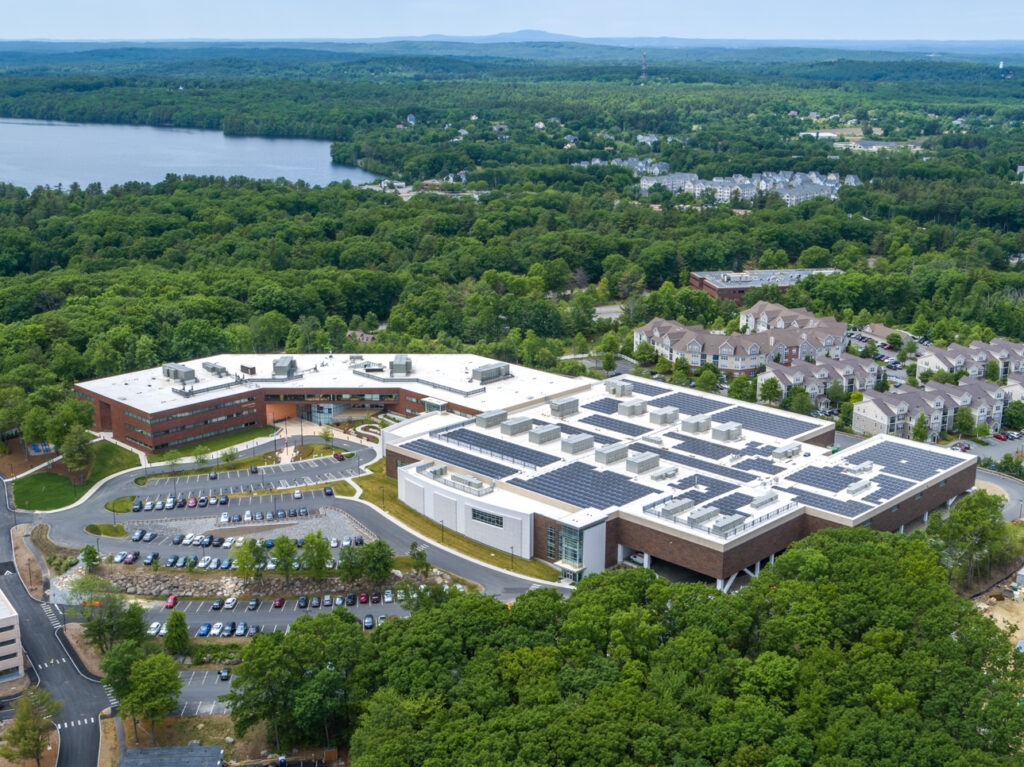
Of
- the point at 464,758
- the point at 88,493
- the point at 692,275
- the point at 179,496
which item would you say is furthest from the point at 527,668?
the point at 692,275

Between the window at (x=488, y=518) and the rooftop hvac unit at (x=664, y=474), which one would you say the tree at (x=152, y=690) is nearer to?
the window at (x=488, y=518)

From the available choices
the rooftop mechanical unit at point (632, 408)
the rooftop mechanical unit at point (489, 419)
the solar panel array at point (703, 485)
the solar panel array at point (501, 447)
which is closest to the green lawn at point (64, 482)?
the solar panel array at point (501, 447)

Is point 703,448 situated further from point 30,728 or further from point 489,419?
point 30,728

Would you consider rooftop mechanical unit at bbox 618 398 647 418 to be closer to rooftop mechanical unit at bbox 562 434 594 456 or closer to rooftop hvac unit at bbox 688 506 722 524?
rooftop mechanical unit at bbox 562 434 594 456

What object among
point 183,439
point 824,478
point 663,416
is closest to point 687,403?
point 663,416

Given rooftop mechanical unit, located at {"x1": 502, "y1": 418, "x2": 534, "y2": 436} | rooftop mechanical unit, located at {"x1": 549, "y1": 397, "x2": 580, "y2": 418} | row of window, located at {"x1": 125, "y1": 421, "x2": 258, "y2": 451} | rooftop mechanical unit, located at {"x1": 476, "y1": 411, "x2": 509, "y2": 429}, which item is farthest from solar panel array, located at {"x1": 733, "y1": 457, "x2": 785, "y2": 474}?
row of window, located at {"x1": 125, "y1": 421, "x2": 258, "y2": 451}

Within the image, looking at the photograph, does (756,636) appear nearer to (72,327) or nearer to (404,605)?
(404,605)
